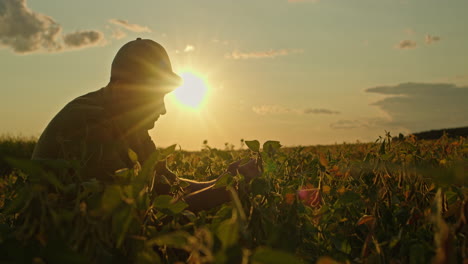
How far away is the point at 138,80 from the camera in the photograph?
126 inches

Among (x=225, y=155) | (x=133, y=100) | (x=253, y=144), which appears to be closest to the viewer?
(x=253, y=144)

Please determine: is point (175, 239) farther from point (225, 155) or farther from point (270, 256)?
point (225, 155)

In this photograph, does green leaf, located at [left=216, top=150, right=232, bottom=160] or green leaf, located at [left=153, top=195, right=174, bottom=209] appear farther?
green leaf, located at [left=216, top=150, right=232, bottom=160]

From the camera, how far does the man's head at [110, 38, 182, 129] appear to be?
3160 millimetres

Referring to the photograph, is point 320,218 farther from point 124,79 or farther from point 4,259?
point 124,79

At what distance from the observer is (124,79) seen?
3195 millimetres

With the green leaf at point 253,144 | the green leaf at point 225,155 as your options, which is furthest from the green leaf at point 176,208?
the green leaf at point 225,155

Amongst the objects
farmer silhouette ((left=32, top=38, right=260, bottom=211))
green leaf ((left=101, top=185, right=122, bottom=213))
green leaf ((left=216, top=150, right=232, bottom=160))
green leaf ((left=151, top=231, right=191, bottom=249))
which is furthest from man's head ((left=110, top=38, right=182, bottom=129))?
green leaf ((left=151, top=231, right=191, bottom=249))

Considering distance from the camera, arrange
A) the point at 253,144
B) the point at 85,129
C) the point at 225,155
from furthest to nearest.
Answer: the point at 225,155, the point at 85,129, the point at 253,144

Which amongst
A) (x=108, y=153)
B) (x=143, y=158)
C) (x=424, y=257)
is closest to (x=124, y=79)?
(x=143, y=158)

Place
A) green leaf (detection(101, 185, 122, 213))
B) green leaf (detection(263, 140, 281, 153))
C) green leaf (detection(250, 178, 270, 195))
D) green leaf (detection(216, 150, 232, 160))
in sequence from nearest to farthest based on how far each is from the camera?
green leaf (detection(101, 185, 122, 213)) < green leaf (detection(250, 178, 270, 195)) < green leaf (detection(263, 140, 281, 153)) < green leaf (detection(216, 150, 232, 160))

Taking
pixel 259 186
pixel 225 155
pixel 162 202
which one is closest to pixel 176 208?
pixel 162 202

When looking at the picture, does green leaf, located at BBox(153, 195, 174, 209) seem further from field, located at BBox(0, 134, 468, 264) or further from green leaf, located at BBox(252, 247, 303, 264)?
green leaf, located at BBox(252, 247, 303, 264)

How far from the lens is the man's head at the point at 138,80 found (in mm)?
3160
